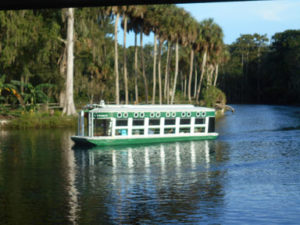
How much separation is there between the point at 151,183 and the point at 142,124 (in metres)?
17.0

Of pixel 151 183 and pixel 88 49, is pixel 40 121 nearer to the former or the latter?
pixel 88 49

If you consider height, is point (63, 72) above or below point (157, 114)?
above

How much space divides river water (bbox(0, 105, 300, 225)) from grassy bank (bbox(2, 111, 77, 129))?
12134 millimetres

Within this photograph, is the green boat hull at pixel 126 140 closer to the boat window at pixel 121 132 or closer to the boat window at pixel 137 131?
the boat window at pixel 121 132

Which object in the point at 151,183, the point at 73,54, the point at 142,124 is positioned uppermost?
the point at 73,54

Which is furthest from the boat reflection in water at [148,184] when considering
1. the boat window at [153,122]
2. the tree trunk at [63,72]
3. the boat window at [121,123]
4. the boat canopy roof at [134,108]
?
the tree trunk at [63,72]

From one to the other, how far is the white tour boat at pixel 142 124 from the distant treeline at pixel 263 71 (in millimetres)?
90073

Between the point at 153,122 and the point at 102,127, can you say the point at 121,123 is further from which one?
the point at 153,122

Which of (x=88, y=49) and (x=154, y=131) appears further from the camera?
(x=88, y=49)

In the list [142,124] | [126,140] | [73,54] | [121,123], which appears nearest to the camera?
[121,123]

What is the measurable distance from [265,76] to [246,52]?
70.3 feet

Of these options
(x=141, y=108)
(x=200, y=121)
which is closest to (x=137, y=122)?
(x=141, y=108)

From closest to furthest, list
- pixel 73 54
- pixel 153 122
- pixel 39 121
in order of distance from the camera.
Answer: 1. pixel 153 122
2. pixel 39 121
3. pixel 73 54

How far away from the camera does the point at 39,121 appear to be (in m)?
55.8
